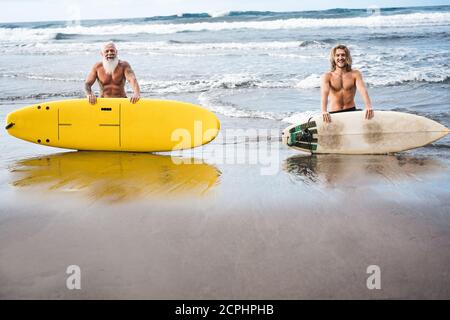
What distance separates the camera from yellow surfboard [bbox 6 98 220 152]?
204 inches

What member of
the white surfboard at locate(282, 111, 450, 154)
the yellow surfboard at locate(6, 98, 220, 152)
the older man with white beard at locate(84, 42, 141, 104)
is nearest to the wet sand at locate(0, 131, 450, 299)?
the white surfboard at locate(282, 111, 450, 154)

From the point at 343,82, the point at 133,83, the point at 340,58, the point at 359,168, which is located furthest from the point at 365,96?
the point at 133,83

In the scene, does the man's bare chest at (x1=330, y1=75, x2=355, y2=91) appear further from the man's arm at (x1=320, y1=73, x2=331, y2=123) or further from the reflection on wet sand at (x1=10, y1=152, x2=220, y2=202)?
the reflection on wet sand at (x1=10, y1=152, x2=220, y2=202)

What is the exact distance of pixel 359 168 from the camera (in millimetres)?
4402

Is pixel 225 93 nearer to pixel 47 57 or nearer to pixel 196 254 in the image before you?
pixel 196 254

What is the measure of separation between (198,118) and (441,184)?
2535 millimetres

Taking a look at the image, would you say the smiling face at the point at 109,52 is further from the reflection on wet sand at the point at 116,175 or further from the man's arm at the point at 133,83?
the reflection on wet sand at the point at 116,175

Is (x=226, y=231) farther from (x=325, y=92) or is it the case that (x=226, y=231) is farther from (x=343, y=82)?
(x=343, y=82)

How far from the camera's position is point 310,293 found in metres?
2.22

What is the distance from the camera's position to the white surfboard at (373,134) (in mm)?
4957

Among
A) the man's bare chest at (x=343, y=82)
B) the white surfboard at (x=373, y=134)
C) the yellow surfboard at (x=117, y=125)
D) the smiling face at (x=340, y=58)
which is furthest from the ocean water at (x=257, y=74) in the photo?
the yellow surfboard at (x=117, y=125)

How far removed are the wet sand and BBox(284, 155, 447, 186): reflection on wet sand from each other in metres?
0.03

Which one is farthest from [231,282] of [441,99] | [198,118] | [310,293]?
[441,99]

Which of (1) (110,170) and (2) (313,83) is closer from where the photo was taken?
(1) (110,170)
